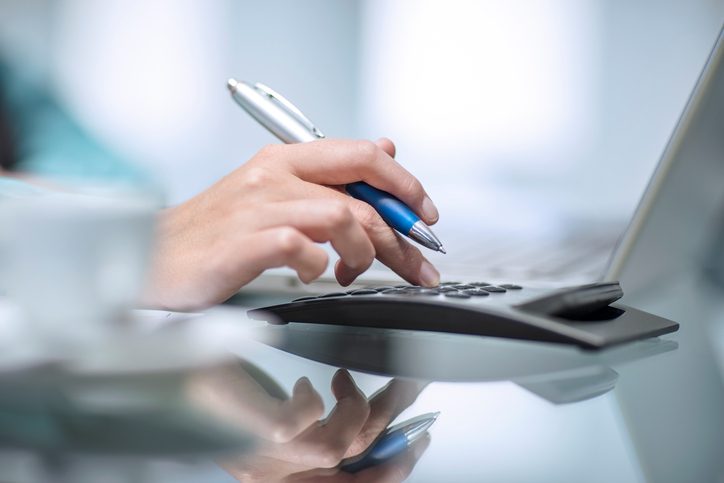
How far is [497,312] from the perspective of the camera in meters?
0.34

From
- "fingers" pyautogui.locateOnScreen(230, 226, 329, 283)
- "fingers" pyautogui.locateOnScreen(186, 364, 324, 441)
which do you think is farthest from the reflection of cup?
"fingers" pyautogui.locateOnScreen(230, 226, 329, 283)

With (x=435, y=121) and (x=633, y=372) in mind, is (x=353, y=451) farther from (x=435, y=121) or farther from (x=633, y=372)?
(x=435, y=121)

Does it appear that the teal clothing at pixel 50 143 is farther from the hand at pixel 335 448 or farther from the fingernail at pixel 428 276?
the hand at pixel 335 448

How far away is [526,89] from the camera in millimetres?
3699

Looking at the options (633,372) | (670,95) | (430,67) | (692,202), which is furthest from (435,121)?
(633,372)

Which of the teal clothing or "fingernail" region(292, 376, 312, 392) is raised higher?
the teal clothing

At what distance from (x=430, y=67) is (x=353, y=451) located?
12.3 feet

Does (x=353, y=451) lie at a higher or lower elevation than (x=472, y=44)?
lower

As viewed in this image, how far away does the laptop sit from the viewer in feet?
1.68

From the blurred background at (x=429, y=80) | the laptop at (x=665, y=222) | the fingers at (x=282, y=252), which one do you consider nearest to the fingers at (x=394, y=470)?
the fingers at (x=282, y=252)

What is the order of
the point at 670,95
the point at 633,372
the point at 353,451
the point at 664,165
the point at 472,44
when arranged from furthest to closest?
the point at 472,44 → the point at 670,95 → the point at 664,165 → the point at 633,372 → the point at 353,451

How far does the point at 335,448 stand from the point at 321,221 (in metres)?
0.22

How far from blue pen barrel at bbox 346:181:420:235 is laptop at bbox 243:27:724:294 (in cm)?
8

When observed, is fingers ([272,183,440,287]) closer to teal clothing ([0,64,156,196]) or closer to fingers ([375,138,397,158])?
fingers ([375,138,397,158])
